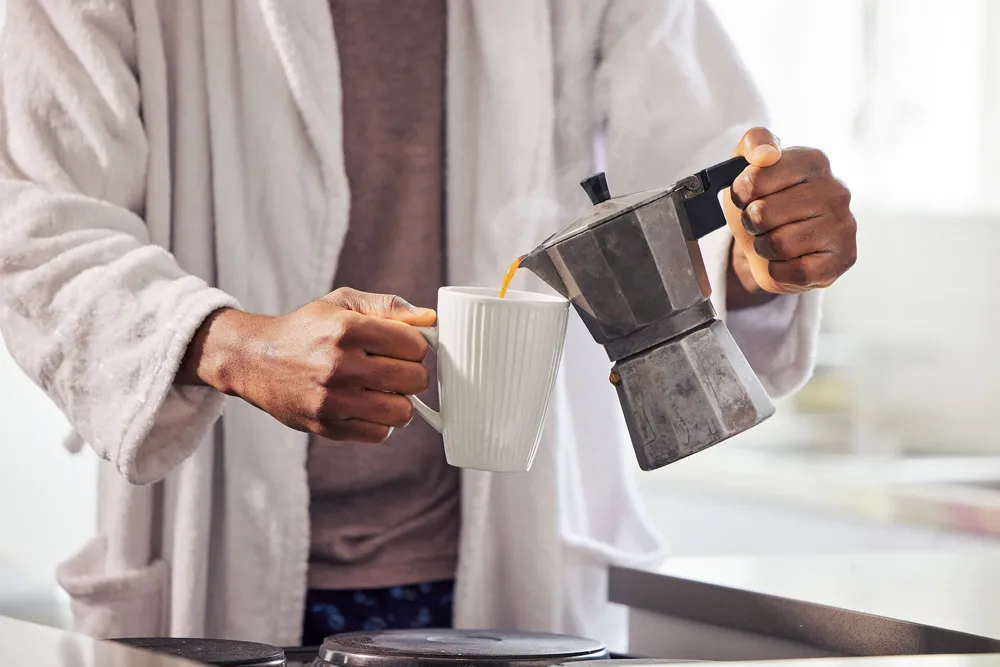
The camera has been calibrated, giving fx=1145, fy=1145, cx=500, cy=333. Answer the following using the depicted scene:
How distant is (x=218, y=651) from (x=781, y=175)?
431 mm

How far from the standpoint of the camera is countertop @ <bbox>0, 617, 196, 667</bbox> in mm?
465

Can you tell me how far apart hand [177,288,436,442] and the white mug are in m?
0.02

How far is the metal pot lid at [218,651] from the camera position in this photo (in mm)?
613

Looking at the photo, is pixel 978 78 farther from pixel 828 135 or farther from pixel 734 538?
pixel 734 538

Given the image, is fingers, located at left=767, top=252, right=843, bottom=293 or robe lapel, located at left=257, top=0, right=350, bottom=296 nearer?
fingers, located at left=767, top=252, right=843, bottom=293

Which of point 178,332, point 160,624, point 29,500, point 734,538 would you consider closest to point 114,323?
point 178,332

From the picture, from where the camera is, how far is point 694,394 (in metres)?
0.65

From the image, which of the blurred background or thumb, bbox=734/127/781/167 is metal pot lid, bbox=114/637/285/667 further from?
the blurred background

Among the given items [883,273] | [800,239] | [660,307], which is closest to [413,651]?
[660,307]

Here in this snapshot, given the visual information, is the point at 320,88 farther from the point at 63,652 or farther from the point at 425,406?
the point at 63,652

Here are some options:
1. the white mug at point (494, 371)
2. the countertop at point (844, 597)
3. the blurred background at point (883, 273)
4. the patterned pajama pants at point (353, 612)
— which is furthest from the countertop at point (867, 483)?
the white mug at point (494, 371)

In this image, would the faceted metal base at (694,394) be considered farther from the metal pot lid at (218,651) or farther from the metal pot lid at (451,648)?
the metal pot lid at (218,651)

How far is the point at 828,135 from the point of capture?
8.91ft

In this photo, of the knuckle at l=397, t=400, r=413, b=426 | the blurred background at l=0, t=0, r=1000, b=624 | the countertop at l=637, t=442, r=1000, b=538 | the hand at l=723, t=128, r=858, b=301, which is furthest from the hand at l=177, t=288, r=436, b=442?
the blurred background at l=0, t=0, r=1000, b=624
